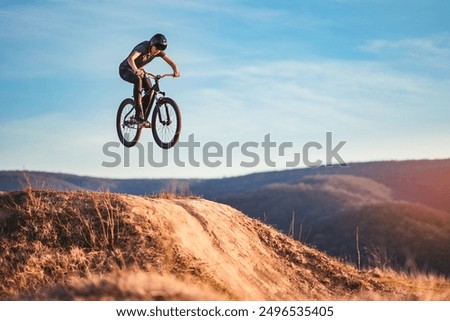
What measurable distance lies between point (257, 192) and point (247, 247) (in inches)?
4338

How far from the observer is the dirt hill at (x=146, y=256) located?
11.3 metres

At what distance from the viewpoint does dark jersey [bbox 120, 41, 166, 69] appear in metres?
14.9

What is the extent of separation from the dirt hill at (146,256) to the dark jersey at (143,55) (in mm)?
3363

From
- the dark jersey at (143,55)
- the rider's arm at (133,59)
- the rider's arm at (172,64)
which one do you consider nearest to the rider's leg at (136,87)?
the dark jersey at (143,55)

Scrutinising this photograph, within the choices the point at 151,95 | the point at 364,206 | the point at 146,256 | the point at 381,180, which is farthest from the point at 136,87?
the point at 381,180

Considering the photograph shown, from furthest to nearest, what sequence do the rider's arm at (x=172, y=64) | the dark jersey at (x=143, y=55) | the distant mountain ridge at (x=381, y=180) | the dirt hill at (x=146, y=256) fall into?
the distant mountain ridge at (x=381, y=180) < the rider's arm at (x=172, y=64) < the dark jersey at (x=143, y=55) < the dirt hill at (x=146, y=256)

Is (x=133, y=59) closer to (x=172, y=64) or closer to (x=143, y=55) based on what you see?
(x=143, y=55)

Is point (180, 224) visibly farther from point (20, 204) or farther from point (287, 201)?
point (287, 201)

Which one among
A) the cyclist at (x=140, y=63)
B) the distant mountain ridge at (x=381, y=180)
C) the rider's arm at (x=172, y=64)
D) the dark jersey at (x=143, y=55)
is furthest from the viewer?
the distant mountain ridge at (x=381, y=180)

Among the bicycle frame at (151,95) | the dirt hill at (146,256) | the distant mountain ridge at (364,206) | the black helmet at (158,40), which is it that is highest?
the black helmet at (158,40)

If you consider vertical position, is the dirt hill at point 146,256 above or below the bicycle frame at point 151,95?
below

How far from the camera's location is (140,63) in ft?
50.1

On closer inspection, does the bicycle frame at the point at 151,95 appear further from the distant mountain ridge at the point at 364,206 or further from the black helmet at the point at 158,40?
the distant mountain ridge at the point at 364,206

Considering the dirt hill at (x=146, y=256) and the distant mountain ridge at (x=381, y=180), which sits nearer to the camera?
the dirt hill at (x=146, y=256)
